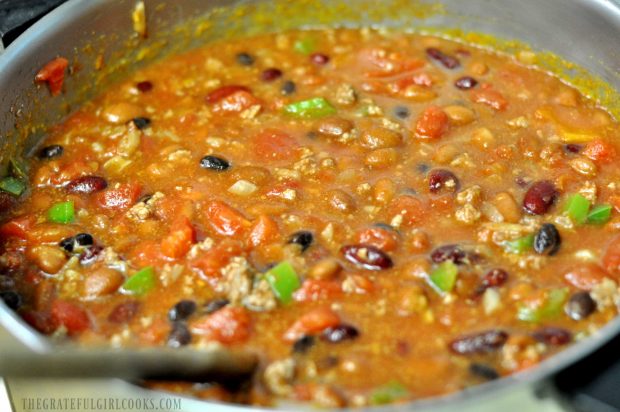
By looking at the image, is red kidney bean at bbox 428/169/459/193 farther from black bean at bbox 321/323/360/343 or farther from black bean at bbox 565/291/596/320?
black bean at bbox 321/323/360/343

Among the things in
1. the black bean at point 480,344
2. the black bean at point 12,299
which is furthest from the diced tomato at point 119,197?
the black bean at point 480,344

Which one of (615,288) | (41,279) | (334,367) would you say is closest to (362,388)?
(334,367)

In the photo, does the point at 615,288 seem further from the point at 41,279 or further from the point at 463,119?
the point at 41,279

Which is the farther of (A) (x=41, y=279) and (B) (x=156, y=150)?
(B) (x=156, y=150)

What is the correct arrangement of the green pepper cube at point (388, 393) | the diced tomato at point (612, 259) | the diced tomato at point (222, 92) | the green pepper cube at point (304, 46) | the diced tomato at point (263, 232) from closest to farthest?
the green pepper cube at point (388, 393) < the diced tomato at point (612, 259) < the diced tomato at point (263, 232) < the diced tomato at point (222, 92) < the green pepper cube at point (304, 46)

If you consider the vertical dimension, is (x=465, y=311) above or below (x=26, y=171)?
above

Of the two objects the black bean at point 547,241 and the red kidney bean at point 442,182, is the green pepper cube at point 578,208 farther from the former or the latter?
the red kidney bean at point 442,182
